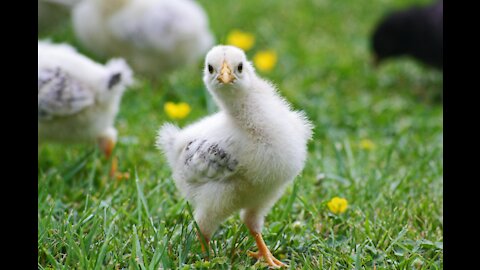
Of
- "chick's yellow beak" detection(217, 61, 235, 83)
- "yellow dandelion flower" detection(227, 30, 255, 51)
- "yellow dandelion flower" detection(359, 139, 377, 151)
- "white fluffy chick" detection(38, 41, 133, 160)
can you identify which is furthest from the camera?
"yellow dandelion flower" detection(227, 30, 255, 51)

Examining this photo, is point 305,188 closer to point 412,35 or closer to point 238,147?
point 238,147

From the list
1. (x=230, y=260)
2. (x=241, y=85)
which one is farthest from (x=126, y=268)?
(x=241, y=85)

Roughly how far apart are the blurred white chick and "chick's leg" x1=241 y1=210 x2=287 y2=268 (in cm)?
314

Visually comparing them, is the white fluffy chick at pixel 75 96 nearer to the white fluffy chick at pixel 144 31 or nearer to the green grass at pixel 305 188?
the green grass at pixel 305 188

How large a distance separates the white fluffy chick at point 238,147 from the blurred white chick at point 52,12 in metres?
3.02

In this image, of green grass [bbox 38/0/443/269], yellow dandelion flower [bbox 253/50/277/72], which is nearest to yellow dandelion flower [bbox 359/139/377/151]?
green grass [bbox 38/0/443/269]

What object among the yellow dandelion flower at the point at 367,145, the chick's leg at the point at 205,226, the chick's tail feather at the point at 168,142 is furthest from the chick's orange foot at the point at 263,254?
the yellow dandelion flower at the point at 367,145

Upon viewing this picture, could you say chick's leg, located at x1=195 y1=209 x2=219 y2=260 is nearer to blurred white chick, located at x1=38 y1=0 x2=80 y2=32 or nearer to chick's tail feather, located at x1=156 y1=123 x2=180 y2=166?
chick's tail feather, located at x1=156 y1=123 x2=180 y2=166

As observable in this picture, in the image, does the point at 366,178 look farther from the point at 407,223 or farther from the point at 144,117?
the point at 144,117

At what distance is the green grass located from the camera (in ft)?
7.71

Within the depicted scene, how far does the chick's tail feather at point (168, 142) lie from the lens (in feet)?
8.02

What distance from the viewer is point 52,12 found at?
510cm

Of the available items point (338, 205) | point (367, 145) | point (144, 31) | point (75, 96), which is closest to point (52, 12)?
→ point (144, 31)
